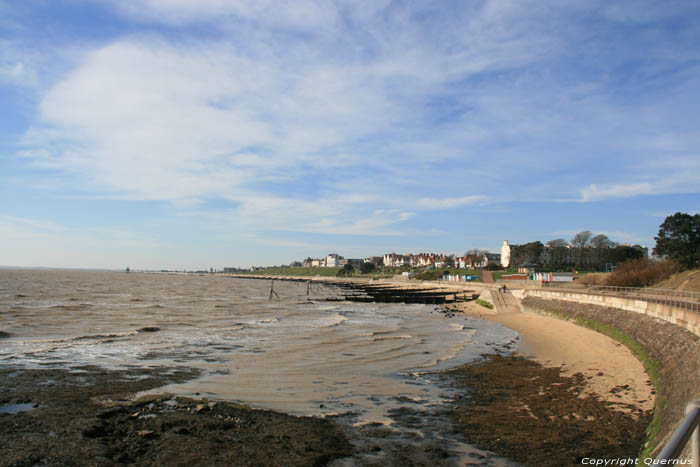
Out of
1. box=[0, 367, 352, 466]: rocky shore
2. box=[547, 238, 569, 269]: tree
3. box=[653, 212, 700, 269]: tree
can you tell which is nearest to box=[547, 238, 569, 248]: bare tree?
box=[547, 238, 569, 269]: tree

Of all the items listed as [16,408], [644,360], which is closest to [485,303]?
[644,360]

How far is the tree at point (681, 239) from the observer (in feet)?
160

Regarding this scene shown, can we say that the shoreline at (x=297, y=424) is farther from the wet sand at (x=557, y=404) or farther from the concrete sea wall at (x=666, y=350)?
the concrete sea wall at (x=666, y=350)

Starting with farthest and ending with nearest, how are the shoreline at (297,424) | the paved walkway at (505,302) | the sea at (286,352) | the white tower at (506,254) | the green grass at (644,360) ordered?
1. the white tower at (506,254)
2. the paved walkway at (505,302)
3. the sea at (286,352)
4. the green grass at (644,360)
5. the shoreline at (297,424)

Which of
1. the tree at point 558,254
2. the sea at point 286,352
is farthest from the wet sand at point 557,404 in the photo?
the tree at point 558,254

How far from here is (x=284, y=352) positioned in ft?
73.3

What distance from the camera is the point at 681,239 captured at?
50219mm

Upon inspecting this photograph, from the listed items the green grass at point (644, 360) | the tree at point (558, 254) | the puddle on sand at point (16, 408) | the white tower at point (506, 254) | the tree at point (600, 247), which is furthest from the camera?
the white tower at point (506, 254)

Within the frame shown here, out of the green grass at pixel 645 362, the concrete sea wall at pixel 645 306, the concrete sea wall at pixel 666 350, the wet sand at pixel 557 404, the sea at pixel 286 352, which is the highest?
the concrete sea wall at pixel 645 306

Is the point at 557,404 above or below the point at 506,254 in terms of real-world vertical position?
below

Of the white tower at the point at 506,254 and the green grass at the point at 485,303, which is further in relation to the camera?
the white tower at the point at 506,254

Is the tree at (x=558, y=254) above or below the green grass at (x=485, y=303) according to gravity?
above

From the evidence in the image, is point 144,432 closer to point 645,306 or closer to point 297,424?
point 297,424

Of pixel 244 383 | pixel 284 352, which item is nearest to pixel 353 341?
pixel 284 352
